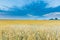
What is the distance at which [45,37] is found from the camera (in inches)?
127

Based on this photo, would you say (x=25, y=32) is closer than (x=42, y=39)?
No

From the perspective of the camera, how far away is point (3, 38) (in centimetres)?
330

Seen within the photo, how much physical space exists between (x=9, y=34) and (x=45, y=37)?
653 millimetres

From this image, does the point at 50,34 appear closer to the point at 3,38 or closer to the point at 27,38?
the point at 27,38

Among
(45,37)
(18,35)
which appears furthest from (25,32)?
(45,37)

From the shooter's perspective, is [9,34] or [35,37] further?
[9,34]

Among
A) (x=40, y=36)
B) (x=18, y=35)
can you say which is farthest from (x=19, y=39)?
(x=40, y=36)

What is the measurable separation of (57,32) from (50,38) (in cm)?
27

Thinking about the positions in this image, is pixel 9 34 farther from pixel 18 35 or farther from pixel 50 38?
pixel 50 38

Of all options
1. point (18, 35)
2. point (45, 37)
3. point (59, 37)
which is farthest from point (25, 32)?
point (59, 37)

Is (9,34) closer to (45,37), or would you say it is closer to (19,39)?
(19,39)

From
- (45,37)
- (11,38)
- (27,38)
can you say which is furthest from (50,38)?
(11,38)

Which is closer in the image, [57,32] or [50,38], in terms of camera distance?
[50,38]

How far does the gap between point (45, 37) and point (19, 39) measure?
436 mm
